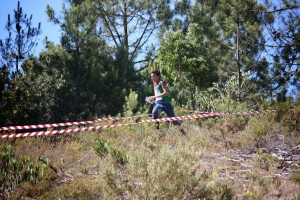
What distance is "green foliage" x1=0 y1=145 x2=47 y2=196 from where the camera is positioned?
4.22 meters

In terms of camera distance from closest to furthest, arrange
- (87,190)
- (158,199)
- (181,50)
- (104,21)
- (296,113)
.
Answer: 1. (158,199)
2. (87,190)
3. (296,113)
4. (181,50)
5. (104,21)

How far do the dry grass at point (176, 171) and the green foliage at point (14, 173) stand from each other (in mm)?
112

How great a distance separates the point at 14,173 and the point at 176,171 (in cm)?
243

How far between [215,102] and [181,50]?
18.2 ft

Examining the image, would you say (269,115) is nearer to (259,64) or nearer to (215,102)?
(215,102)

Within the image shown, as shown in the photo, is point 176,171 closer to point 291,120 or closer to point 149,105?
point 291,120

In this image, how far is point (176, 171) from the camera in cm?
325

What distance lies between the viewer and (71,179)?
4617 millimetres

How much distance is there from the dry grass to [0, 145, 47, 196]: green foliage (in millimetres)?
112

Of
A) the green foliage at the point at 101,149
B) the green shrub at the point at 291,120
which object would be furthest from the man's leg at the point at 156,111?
the green foliage at the point at 101,149

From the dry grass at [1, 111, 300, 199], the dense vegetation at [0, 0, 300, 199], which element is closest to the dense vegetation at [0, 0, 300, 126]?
the dense vegetation at [0, 0, 300, 199]

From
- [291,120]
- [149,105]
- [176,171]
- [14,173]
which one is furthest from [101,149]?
[149,105]

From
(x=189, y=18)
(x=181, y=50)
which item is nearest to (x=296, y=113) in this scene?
(x=181, y=50)

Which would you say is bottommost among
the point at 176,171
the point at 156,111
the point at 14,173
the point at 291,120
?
the point at 14,173
